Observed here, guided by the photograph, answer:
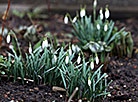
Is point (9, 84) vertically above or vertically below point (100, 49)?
below

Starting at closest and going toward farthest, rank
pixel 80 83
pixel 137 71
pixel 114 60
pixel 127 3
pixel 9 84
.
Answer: pixel 80 83
pixel 9 84
pixel 137 71
pixel 114 60
pixel 127 3

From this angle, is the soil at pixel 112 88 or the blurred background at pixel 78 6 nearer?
the soil at pixel 112 88

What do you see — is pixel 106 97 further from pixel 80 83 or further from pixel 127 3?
pixel 127 3

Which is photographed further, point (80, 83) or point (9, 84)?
point (9, 84)

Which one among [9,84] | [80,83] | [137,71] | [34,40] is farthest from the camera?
[34,40]

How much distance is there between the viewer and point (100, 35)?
3.77 meters

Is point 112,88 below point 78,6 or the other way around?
below

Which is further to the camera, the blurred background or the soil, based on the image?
the blurred background

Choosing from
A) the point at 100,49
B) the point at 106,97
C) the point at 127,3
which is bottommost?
the point at 106,97

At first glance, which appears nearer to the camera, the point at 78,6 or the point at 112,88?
the point at 112,88

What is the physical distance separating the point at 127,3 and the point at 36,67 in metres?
3.32

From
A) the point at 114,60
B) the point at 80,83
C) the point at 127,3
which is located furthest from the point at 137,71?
the point at 127,3

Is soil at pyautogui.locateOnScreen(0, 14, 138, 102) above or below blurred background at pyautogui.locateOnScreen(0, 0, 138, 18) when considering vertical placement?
below

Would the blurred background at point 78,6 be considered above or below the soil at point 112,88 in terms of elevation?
above
